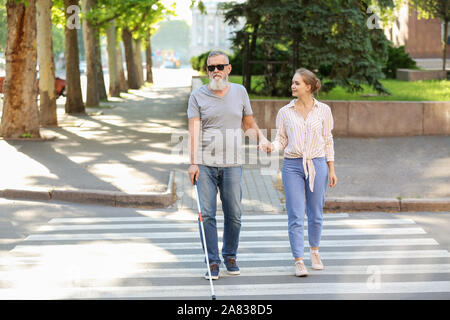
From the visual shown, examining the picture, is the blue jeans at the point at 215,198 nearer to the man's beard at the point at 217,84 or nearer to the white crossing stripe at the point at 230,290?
the white crossing stripe at the point at 230,290

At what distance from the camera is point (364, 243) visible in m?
8.40

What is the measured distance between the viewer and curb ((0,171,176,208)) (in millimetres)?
10930

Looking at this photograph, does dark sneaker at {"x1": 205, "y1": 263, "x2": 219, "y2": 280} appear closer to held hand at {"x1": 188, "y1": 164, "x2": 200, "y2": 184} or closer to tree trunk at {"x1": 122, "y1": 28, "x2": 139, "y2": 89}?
held hand at {"x1": 188, "y1": 164, "x2": 200, "y2": 184}

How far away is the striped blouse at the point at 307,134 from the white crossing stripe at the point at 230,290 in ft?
3.09

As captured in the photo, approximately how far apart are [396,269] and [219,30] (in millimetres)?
149959

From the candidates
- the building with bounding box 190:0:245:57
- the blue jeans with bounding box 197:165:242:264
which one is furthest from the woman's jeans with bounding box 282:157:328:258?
the building with bounding box 190:0:245:57

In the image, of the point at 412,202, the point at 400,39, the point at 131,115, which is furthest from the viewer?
the point at 400,39

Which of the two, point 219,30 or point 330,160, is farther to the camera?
point 219,30

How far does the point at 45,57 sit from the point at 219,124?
14649 mm

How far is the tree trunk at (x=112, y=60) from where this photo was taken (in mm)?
35500
